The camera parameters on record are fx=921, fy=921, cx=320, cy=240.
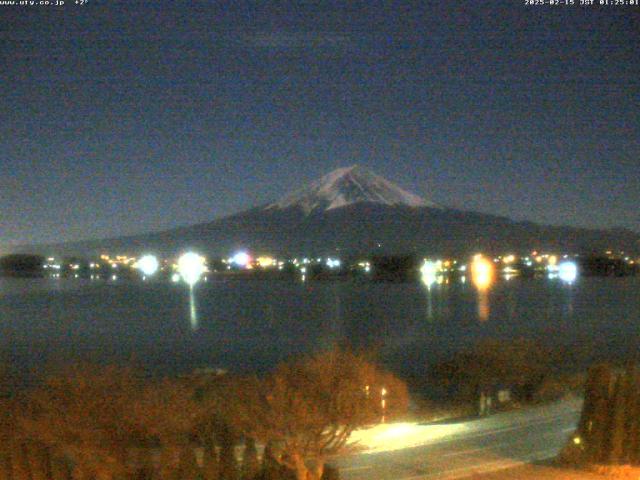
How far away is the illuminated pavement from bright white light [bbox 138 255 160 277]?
9367cm

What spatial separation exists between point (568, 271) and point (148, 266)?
49208 mm

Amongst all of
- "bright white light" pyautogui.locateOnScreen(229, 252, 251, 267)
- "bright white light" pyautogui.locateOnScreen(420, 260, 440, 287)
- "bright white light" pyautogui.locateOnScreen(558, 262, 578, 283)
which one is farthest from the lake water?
"bright white light" pyautogui.locateOnScreen(229, 252, 251, 267)

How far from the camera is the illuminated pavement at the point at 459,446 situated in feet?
38.7

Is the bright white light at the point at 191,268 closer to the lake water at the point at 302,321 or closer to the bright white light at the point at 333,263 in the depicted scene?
the lake water at the point at 302,321

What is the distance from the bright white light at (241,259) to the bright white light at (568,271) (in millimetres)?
32496

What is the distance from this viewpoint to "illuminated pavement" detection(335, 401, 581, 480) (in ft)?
38.7

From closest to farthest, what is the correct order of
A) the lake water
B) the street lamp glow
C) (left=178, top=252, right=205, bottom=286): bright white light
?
the lake water < the street lamp glow < (left=178, top=252, right=205, bottom=286): bright white light

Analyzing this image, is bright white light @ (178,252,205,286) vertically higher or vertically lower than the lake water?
higher

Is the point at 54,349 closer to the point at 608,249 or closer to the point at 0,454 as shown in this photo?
the point at 0,454

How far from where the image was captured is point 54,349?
37.5 meters

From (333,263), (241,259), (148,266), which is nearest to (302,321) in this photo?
(333,263)

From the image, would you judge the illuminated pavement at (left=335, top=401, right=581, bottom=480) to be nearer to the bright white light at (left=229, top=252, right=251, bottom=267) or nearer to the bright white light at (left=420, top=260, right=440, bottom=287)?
the bright white light at (left=420, top=260, right=440, bottom=287)

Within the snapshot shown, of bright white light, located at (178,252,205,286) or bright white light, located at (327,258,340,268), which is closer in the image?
bright white light, located at (327,258,340,268)

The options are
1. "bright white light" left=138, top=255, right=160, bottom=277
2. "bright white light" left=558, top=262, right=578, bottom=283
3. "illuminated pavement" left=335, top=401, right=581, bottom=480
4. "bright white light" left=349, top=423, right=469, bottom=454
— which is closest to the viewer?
"illuminated pavement" left=335, top=401, right=581, bottom=480
